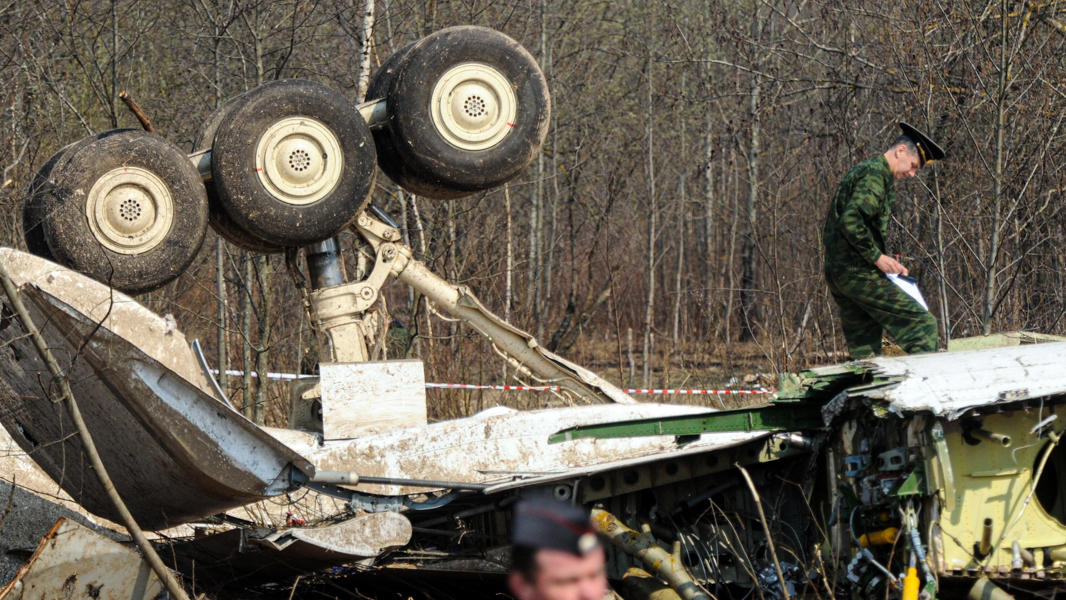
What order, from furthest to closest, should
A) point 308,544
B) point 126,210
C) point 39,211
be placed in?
point 126,210 < point 39,211 < point 308,544

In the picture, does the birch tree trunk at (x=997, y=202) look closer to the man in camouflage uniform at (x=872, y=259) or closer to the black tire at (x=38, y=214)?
the man in camouflage uniform at (x=872, y=259)

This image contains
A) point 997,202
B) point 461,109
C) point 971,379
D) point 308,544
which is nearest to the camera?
point 971,379

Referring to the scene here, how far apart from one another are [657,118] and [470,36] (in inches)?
481

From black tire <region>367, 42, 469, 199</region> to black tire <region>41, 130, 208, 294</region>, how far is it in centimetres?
120

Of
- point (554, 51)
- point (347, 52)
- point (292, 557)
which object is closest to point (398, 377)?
point (292, 557)

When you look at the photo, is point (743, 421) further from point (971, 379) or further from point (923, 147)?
point (923, 147)

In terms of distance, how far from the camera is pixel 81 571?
16.8ft

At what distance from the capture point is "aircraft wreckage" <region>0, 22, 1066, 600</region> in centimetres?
446

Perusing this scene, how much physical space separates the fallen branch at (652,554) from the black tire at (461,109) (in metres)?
2.20

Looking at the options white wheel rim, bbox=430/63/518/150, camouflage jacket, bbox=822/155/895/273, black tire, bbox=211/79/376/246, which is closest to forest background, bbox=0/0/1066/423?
camouflage jacket, bbox=822/155/895/273

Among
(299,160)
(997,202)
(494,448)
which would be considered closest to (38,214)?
(299,160)

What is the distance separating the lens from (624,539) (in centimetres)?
525

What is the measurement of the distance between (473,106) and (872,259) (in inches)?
99.1

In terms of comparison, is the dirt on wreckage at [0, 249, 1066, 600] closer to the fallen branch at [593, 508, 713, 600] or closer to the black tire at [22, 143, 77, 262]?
the fallen branch at [593, 508, 713, 600]
